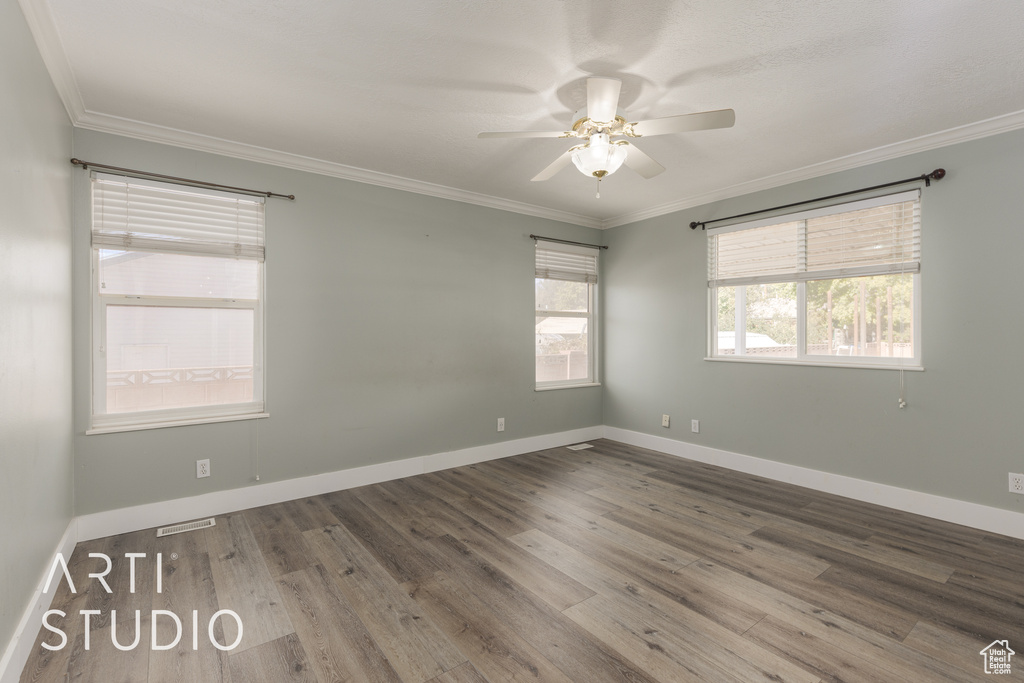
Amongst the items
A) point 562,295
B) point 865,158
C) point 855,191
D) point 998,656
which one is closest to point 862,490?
point 998,656

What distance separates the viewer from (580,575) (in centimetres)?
240

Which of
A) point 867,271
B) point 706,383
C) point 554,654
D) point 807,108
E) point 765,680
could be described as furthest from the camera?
point 706,383

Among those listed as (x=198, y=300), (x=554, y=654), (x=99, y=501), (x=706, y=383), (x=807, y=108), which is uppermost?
(x=807, y=108)

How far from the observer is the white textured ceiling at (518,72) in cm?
192

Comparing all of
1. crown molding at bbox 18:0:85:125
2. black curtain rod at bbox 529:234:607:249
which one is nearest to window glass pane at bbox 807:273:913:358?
black curtain rod at bbox 529:234:607:249

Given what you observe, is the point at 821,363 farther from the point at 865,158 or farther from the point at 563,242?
the point at 563,242

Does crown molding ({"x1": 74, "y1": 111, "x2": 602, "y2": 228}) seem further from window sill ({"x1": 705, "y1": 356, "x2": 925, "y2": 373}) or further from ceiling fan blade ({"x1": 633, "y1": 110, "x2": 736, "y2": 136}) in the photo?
window sill ({"x1": 705, "y1": 356, "x2": 925, "y2": 373})

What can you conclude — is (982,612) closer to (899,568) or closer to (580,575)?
(899,568)

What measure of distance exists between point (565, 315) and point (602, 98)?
10.4ft

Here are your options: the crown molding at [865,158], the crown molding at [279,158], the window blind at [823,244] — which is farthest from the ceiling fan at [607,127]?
the window blind at [823,244]

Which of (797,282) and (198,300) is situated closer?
(198,300)

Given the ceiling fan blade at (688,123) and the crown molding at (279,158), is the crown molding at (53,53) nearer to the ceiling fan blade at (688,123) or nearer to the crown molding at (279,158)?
the crown molding at (279,158)

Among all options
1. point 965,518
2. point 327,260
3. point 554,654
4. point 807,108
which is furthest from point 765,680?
point 327,260

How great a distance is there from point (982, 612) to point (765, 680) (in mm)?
1255
